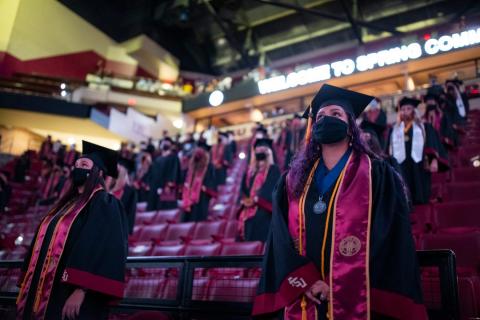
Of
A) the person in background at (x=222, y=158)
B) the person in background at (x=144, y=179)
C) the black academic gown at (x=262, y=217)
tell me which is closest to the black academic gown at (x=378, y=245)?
the black academic gown at (x=262, y=217)

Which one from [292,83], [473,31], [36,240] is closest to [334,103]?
[36,240]

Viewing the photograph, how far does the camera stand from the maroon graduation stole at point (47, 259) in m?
3.01

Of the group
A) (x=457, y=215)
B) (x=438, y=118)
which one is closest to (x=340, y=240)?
(x=457, y=215)

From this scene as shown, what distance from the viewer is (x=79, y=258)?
2939 mm

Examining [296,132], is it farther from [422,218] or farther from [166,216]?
[422,218]

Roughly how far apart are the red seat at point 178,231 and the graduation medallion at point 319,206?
16.3 feet

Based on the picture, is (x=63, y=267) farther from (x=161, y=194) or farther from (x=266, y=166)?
(x=161, y=194)

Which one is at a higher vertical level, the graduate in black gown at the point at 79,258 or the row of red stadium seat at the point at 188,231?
the row of red stadium seat at the point at 188,231

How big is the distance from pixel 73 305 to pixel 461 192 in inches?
202

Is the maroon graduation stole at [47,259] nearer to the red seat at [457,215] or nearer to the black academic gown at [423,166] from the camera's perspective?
the red seat at [457,215]

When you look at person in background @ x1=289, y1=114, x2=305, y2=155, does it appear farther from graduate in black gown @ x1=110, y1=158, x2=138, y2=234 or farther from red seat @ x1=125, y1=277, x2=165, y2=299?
red seat @ x1=125, y1=277, x2=165, y2=299

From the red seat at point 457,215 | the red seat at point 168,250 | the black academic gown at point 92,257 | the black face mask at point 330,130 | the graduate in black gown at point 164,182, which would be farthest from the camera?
the graduate in black gown at point 164,182

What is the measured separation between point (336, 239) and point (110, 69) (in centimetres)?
2195

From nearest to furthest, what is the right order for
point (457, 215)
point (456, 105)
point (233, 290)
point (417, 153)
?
point (233, 290) < point (457, 215) < point (417, 153) < point (456, 105)
